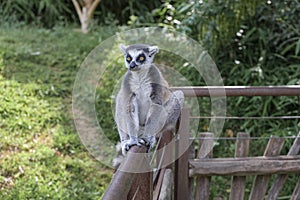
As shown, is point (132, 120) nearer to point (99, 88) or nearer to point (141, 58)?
point (141, 58)

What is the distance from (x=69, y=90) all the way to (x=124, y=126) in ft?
11.3

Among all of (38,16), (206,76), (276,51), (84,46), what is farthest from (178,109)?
(38,16)

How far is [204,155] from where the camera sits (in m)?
2.81

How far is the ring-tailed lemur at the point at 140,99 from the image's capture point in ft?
6.19

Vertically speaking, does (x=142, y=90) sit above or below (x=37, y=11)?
above

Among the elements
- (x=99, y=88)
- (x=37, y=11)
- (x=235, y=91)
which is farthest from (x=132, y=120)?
Answer: (x=37, y=11)

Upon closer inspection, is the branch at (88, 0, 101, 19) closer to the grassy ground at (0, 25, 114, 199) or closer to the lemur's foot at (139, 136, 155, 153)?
the grassy ground at (0, 25, 114, 199)

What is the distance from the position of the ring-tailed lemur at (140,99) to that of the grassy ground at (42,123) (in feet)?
6.01

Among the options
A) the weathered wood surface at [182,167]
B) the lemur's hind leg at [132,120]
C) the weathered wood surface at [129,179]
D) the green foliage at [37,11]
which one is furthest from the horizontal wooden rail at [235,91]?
the green foliage at [37,11]

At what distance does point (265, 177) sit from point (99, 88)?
8.28 feet

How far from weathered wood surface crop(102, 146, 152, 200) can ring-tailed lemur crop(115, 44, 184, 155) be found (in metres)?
0.23

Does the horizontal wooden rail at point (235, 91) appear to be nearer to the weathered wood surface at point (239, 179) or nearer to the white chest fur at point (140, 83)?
the weathered wood surface at point (239, 179)

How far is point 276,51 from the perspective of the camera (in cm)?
507

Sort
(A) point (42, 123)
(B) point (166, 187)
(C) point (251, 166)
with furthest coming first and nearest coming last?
(A) point (42, 123) < (C) point (251, 166) < (B) point (166, 187)
